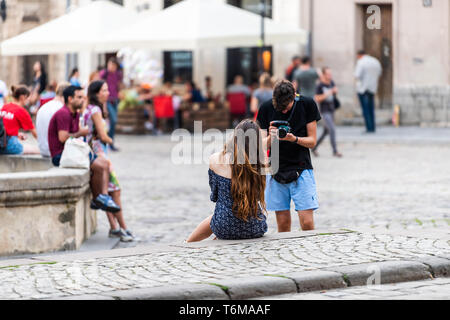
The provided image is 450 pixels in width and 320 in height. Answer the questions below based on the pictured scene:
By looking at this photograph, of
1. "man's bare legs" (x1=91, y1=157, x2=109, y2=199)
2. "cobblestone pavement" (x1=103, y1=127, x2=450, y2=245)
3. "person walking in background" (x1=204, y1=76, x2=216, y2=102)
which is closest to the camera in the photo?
"man's bare legs" (x1=91, y1=157, x2=109, y2=199)

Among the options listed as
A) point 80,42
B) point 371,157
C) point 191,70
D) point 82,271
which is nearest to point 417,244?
point 82,271

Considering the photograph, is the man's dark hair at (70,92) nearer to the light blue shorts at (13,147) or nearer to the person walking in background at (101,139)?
the person walking in background at (101,139)

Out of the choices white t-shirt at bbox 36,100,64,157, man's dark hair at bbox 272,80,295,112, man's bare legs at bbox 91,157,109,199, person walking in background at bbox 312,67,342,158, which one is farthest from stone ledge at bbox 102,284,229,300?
person walking in background at bbox 312,67,342,158

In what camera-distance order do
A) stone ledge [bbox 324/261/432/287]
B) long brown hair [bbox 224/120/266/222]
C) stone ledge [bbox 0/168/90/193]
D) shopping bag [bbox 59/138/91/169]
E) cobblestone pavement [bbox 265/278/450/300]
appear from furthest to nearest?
shopping bag [bbox 59/138/91/169]
stone ledge [bbox 0/168/90/193]
long brown hair [bbox 224/120/266/222]
stone ledge [bbox 324/261/432/287]
cobblestone pavement [bbox 265/278/450/300]

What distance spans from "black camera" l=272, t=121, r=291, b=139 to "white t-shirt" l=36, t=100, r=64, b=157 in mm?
3176

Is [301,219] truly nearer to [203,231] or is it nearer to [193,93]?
[203,231]

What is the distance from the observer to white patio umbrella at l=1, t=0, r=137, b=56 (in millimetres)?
23078

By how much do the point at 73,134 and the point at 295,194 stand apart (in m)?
2.70

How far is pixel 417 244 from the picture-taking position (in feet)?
27.8

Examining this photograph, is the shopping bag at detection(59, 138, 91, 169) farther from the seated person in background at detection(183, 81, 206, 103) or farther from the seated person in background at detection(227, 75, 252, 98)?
the seated person in background at detection(227, 75, 252, 98)

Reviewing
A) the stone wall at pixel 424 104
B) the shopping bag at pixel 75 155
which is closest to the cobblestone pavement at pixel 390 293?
the shopping bag at pixel 75 155

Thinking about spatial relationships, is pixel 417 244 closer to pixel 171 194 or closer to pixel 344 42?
pixel 171 194

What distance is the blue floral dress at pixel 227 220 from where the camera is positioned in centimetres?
835

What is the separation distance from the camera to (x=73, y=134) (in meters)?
10.6
